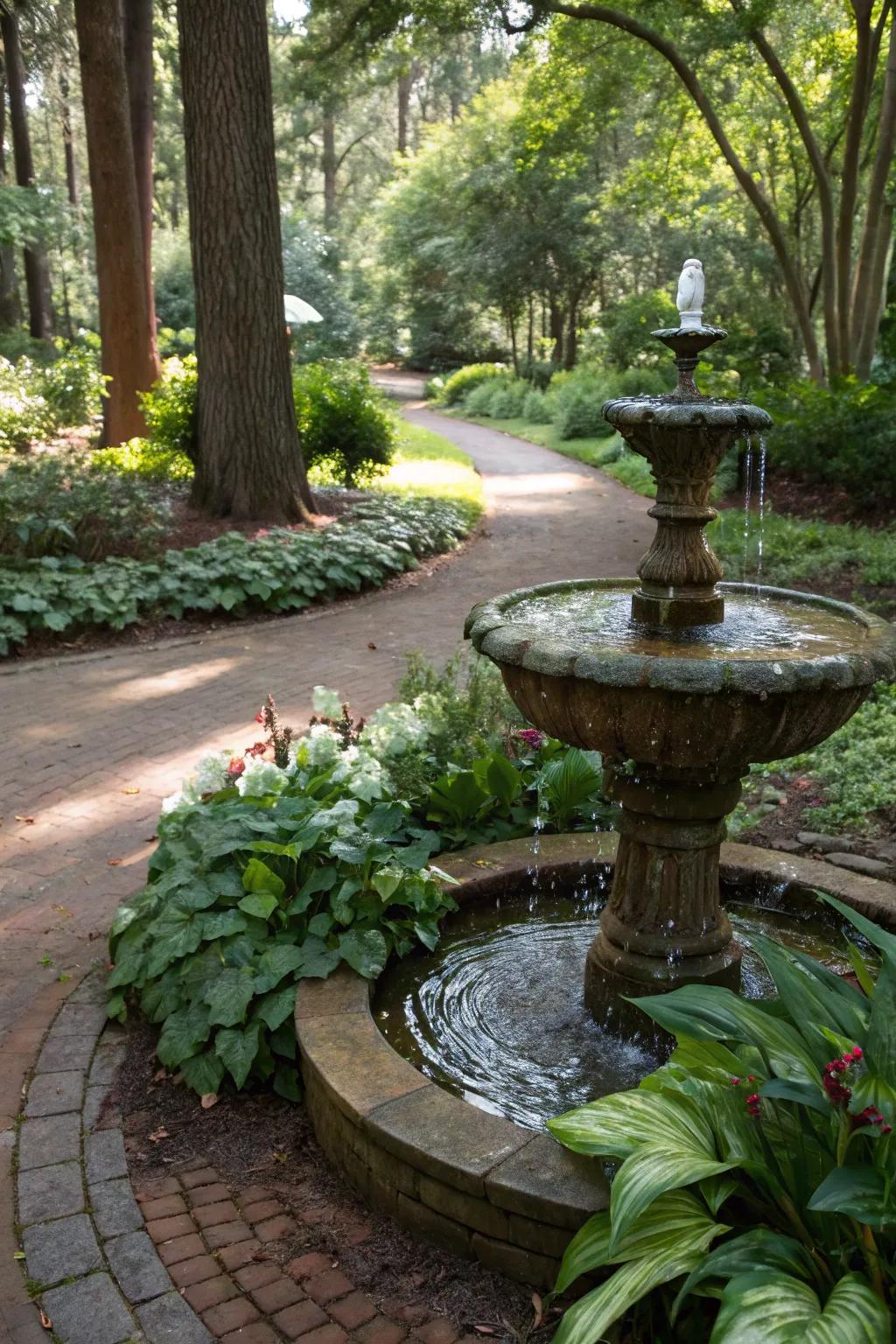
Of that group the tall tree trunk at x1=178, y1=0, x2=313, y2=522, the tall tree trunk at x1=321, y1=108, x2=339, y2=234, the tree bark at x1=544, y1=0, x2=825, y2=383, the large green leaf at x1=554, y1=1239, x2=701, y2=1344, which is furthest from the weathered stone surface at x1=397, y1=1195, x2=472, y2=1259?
the tall tree trunk at x1=321, y1=108, x2=339, y2=234

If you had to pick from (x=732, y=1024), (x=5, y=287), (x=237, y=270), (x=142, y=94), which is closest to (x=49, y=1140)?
(x=732, y=1024)

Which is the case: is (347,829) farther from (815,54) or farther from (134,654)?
(815,54)

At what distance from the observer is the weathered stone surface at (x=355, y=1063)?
299 centimetres

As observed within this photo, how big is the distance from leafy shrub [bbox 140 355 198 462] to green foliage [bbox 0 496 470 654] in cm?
209

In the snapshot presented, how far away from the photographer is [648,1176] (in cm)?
228

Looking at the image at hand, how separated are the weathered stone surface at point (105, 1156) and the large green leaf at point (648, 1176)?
152 centimetres

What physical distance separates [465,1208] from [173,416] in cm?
1155

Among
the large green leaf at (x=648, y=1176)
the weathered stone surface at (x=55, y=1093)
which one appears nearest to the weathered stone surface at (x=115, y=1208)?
the weathered stone surface at (x=55, y=1093)

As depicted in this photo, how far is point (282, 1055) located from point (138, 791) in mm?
2711

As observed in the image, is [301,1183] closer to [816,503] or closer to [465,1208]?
[465,1208]

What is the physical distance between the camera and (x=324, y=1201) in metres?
3.04

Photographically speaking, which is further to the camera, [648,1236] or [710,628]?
[710,628]

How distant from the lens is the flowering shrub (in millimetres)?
3523

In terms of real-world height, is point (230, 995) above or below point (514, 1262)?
above
